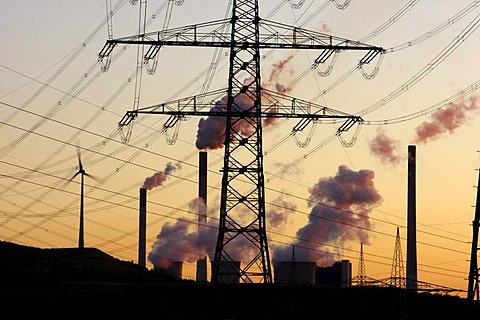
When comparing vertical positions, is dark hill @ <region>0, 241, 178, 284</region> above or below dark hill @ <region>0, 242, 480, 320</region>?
above

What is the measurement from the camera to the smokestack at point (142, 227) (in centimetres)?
15738

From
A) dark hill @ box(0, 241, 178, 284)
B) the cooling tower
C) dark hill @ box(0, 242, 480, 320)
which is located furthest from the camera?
the cooling tower

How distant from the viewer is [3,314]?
68.4 metres

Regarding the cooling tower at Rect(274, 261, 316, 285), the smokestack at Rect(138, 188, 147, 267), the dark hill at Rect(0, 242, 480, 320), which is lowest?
the dark hill at Rect(0, 242, 480, 320)

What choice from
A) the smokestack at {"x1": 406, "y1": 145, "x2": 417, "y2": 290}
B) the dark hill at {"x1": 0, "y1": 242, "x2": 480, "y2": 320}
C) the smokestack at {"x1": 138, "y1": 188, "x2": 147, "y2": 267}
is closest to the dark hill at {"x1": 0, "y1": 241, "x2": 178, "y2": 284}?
the smokestack at {"x1": 138, "y1": 188, "x2": 147, "y2": 267}

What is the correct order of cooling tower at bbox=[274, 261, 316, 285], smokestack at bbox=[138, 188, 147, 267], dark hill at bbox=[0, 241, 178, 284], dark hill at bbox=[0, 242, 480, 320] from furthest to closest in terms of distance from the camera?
smokestack at bbox=[138, 188, 147, 267] < cooling tower at bbox=[274, 261, 316, 285] < dark hill at bbox=[0, 241, 178, 284] < dark hill at bbox=[0, 242, 480, 320]

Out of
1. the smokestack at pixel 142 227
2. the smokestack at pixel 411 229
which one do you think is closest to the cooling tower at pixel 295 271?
the smokestack at pixel 411 229

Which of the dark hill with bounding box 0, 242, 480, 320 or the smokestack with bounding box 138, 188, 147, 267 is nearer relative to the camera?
the dark hill with bounding box 0, 242, 480, 320

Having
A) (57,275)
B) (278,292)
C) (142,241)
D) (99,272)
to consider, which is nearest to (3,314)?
(278,292)

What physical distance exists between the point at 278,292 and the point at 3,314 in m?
20.2

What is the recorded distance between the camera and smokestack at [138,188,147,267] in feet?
516

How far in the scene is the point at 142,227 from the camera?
6275 inches

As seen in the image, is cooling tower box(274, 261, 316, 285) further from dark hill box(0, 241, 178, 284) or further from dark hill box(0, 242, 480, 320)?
dark hill box(0, 242, 480, 320)

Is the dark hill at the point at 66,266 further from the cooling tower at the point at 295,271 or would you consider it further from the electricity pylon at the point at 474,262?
the electricity pylon at the point at 474,262
